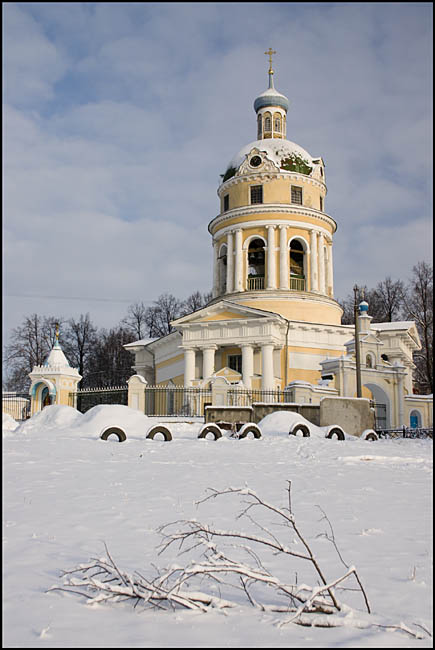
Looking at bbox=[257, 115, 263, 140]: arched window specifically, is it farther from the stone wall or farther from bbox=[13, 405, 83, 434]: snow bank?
bbox=[13, 405, 83, 434]: snow bank

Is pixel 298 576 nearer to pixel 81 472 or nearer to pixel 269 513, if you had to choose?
pixel 269 513

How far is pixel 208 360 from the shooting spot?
34906 millimetres

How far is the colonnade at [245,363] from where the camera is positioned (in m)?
33.5

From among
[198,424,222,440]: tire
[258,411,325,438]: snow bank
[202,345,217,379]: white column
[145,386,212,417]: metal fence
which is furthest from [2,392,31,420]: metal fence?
[198,424,222,440]: tire

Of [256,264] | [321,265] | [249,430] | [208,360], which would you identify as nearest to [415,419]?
[208,360]

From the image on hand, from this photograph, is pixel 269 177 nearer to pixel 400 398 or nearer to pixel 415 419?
pixel 400 398

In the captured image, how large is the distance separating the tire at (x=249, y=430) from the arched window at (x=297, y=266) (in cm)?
2141

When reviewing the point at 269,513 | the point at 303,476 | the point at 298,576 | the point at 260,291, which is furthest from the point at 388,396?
the point at 298,576

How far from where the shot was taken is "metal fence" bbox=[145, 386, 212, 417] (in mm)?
28531

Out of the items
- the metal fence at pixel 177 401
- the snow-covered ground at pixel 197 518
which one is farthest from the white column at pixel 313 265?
the snow-covered ground at pixel 197 518

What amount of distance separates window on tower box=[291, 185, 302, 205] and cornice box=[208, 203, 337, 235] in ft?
3.15

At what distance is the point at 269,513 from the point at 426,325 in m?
40.4

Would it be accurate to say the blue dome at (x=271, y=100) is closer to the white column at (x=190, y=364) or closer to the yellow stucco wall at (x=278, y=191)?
the yellow stucco wall at (x=278, y=191)

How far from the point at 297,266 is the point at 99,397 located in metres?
15.5
